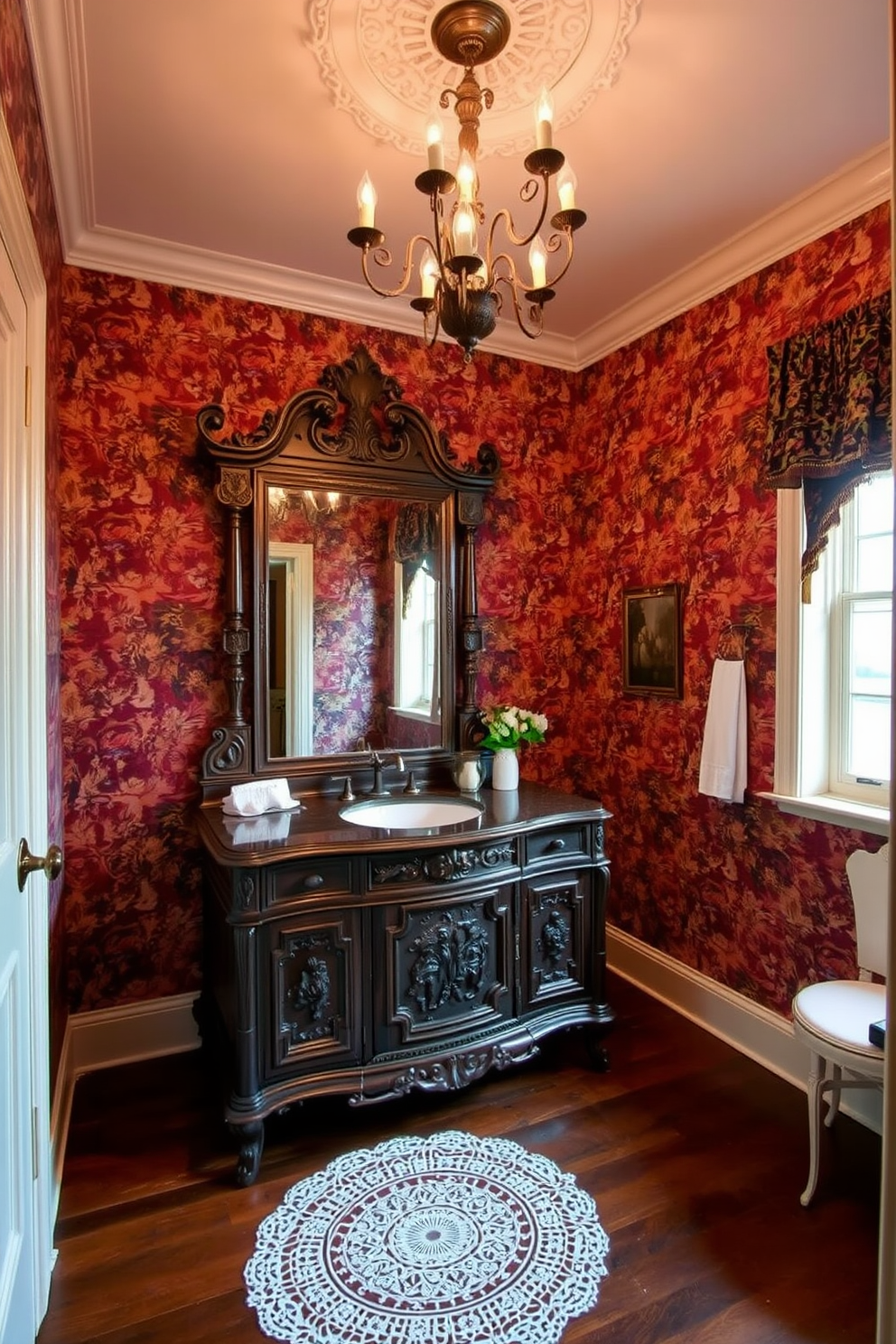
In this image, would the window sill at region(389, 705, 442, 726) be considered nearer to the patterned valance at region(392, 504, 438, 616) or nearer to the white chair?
the patterned valance at region(392, 504, 438, 616)

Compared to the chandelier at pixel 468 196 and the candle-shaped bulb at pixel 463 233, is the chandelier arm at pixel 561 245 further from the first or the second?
the candle-shaped bulb at pixel 463 233

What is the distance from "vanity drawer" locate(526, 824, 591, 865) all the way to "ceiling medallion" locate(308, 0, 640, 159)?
2010 mm

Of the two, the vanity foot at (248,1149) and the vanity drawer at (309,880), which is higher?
the vanity drawer at (309,880)

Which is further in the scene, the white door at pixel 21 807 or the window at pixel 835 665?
the window at pixel 835 665

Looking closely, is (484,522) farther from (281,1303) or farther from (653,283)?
(281,1303)

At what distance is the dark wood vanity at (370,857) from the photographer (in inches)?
76.9

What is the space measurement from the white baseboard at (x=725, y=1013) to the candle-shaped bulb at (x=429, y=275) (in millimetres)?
2477

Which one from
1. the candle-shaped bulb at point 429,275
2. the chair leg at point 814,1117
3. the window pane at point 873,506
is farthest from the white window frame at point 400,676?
the chair leg at point 814,1117

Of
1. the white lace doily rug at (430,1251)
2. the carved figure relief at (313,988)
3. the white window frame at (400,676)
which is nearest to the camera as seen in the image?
the white lace doily rug at (430,1251)

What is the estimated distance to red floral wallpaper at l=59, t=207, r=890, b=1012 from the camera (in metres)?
2.31

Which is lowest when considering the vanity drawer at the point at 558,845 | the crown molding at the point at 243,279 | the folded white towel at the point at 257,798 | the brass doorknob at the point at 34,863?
the vanity drawer at the point at 558,845

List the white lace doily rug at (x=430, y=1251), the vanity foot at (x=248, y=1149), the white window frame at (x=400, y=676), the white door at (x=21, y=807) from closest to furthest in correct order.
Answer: the white door at (x=21, y=807) < the white lace doily rug at (x=430, y=1251) < the vanity foot at (x=248, y=1149) < the white window frame at (x=400, y=676)

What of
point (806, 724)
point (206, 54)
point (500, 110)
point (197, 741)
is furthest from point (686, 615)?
point (206, 54)

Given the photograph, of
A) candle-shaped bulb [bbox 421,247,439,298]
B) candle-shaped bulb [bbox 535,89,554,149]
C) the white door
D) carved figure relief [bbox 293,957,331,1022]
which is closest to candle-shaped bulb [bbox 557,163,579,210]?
candle-shaped bulb [bbox 535,89,554,149]
